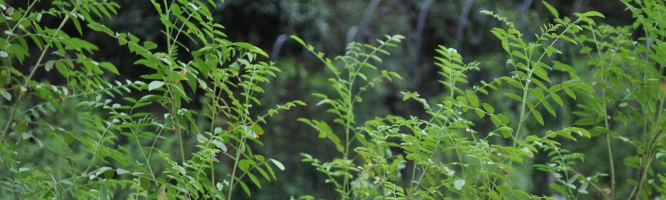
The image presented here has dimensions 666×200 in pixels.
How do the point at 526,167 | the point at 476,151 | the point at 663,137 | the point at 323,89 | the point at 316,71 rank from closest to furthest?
the point at 476,151
the point at 663,137
the point at 526,167
the point at 323,89
the point at 316,71

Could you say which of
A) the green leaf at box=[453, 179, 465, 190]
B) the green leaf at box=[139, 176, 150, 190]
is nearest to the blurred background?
the green leaf at box=[139, 176, 150, 190]

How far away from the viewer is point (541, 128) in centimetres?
385

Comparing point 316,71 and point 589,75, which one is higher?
point 589,75

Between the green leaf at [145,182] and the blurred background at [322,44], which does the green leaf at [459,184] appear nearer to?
the green leaf at [145,182]

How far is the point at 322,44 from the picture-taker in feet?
Answer: 15.9

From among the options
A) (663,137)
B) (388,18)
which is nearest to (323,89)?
(388,18)

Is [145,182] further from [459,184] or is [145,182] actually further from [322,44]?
[322,44]

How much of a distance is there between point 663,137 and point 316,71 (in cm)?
339

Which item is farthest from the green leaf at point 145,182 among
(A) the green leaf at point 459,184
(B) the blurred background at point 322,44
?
(B) the blurred background at point 322,44

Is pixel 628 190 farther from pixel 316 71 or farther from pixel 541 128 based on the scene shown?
pixel 316 71

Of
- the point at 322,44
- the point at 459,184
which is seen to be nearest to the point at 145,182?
the point at 459,184

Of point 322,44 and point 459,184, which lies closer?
point 459,184

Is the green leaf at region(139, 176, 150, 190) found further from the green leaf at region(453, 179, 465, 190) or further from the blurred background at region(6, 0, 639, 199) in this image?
the blurred background at region(6, 0, 639, 199)

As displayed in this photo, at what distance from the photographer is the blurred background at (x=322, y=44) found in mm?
4328
